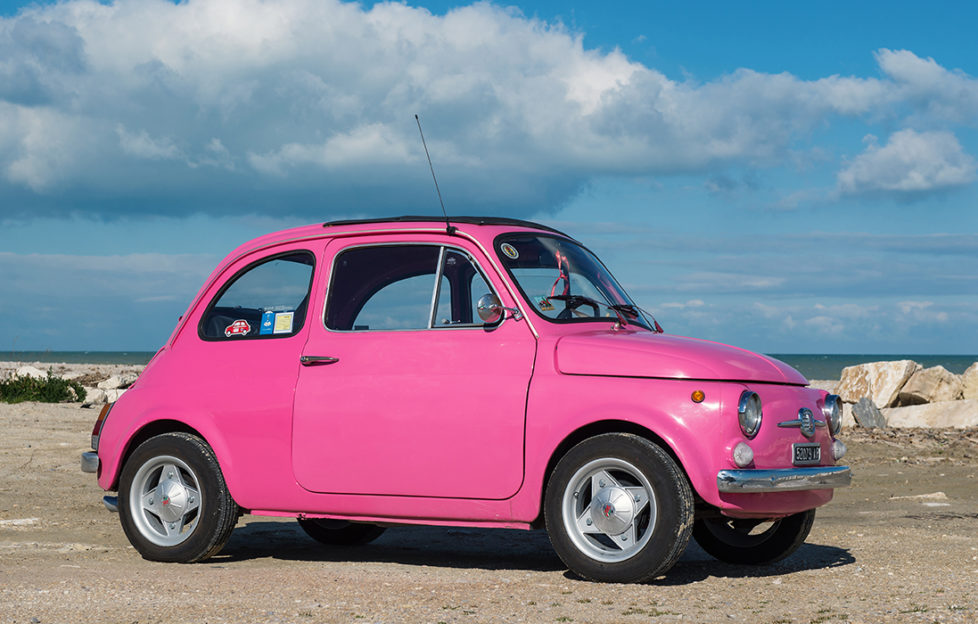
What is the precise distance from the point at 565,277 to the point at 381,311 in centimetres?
115

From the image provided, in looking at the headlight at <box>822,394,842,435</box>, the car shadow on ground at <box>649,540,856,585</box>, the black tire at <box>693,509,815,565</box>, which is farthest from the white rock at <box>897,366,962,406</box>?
the headlight at <box>822,394,842,435</box>

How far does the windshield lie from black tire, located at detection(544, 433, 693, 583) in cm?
94

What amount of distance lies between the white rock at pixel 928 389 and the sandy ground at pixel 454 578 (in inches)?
564

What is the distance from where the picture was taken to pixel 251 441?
712 centimetres

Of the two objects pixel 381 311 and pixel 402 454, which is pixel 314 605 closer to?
pixel 402 454

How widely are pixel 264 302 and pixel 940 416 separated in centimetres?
1533

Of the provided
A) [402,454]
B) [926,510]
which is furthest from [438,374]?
[926,510]

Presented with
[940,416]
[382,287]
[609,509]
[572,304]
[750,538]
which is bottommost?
[750,538]

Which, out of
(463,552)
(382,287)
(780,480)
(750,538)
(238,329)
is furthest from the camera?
(463,552)

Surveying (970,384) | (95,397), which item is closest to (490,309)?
(95,397)

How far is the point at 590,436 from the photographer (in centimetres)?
637

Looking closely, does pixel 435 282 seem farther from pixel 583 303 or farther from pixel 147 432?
pixel 147 432

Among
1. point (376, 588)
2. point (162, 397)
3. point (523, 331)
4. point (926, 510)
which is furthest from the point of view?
point (926, 510)

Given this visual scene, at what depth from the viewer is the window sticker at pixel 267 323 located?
292 inches
